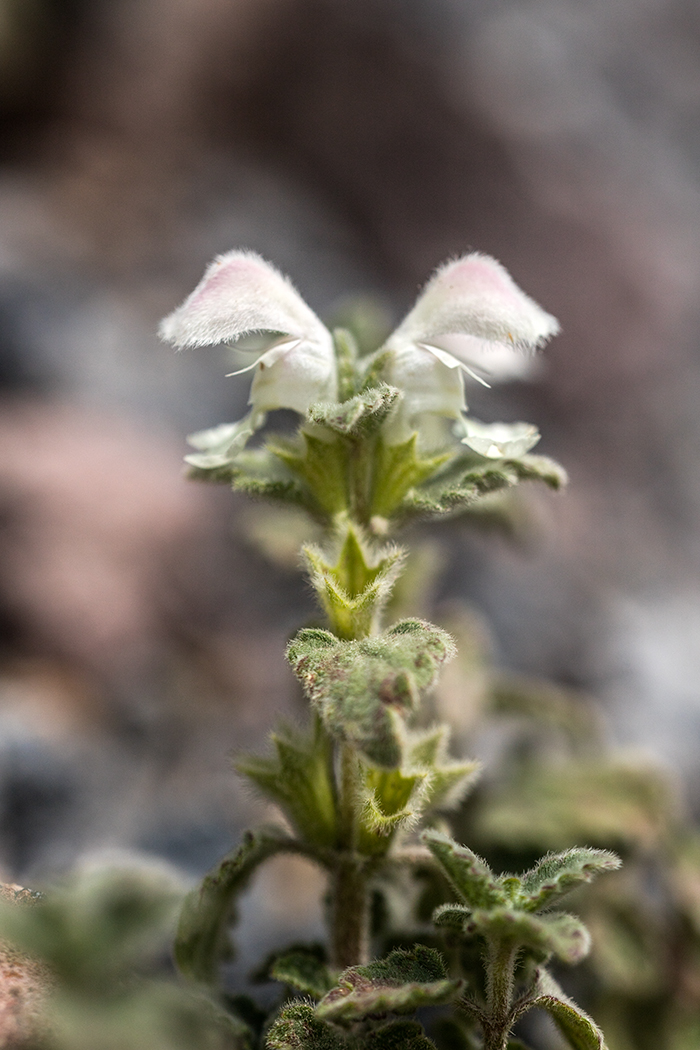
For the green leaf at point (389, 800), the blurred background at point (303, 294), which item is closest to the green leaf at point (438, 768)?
the green leaf at point (389, 800)

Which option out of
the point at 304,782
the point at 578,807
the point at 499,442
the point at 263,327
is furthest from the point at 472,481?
the point at 578,807

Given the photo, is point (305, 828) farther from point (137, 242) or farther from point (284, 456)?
point (137, 242)

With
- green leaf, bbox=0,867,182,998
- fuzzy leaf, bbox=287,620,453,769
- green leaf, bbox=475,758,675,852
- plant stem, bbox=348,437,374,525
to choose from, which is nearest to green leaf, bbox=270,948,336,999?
green leaf, bbox=0,867,182,998

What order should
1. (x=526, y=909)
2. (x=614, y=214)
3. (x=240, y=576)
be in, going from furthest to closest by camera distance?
(x=614, y=214) → (x=240, y=576) → (x=526, y=909)

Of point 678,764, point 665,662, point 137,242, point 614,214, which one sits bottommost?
point 678,764

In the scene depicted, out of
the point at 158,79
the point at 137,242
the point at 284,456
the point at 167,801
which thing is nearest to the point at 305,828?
the point at 284,456

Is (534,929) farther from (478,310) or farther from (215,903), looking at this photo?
(478,310)
